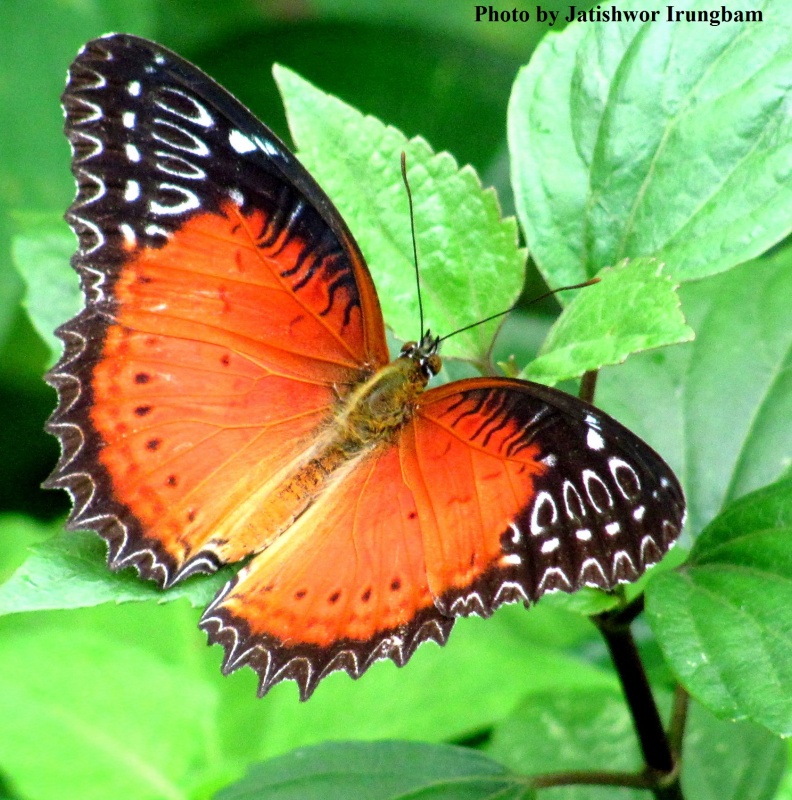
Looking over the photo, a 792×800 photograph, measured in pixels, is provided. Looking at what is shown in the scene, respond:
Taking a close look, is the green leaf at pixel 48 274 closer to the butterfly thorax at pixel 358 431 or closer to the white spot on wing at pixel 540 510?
the butterfly thorax at pixel 358 431

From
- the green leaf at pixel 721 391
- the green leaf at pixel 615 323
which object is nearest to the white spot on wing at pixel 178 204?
the green leaf at pixel 615 323

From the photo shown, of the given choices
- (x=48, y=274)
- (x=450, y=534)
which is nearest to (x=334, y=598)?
(x=450, y=534)

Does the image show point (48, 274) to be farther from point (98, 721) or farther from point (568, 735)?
point (568, 735)

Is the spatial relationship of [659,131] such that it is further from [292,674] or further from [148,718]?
[148,718]

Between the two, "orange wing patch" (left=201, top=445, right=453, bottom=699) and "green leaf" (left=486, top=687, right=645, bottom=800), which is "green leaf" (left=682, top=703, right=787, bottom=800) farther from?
"orange wing patch" (left=201, top=445, right=453, bottom=699)

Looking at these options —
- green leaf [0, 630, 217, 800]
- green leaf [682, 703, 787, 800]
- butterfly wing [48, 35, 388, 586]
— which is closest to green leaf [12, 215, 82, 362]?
butterfly wing [48, 35, 388, 586]

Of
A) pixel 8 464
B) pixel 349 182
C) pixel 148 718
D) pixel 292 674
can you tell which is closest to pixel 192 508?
pixel 292 674
